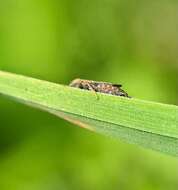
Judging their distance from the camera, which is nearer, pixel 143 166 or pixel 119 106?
pixel 119 106

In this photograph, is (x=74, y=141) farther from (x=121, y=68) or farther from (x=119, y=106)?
(x=119, y=106)

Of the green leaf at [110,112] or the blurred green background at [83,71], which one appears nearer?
the green leaf at [110,112]

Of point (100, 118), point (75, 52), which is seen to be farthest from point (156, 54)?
point (100, 118)

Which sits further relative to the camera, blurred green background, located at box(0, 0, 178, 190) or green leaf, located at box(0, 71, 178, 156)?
blurred green background, located at box(0, 0, 178, 190)

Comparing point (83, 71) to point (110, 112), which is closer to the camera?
point (110, 112)
